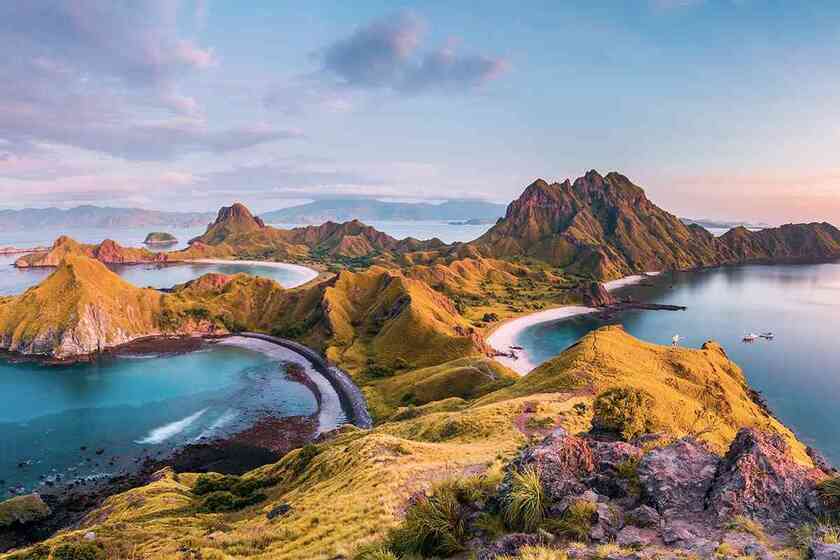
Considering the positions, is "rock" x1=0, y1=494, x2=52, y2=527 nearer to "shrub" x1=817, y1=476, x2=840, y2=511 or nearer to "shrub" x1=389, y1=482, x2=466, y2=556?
"shrub" x1=389, y1=482, x2=466, y2=556

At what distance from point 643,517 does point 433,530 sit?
28.7 ft

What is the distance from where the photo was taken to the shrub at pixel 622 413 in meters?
39.7

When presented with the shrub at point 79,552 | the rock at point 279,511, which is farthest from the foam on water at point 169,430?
the rock at point 279,511

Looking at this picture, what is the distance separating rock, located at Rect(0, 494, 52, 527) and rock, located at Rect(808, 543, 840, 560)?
323ft

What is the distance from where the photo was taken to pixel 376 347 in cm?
16200

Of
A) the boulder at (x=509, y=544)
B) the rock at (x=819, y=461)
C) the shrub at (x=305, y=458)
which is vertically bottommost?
the rock at (x=819, y=461)

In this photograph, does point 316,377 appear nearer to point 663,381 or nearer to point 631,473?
point 663,381

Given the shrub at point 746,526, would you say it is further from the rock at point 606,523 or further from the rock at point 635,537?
the rock at point 606,523

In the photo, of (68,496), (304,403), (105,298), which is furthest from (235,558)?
(105,298)

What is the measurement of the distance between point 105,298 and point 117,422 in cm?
9345

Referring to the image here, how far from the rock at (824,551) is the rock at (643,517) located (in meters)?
5.27

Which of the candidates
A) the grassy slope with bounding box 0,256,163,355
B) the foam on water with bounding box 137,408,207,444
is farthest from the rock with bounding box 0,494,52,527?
Result: the grassy slope with bounding box 0,256,163,355

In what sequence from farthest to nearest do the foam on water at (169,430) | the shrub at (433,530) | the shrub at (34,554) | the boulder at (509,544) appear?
the foam on water at (169,430)
the shrub at (34,554)
the shrub at (433,530)
the boulder at (509,544)

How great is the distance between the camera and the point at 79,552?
103ft
